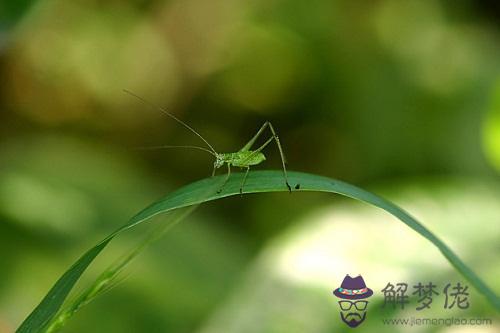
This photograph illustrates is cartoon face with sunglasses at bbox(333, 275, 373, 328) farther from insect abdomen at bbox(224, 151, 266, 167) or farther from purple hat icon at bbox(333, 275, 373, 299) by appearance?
insect abdomen at bbox(224, 151, 266, 167)

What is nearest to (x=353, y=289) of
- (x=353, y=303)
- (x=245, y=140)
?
(x=353, y=303)

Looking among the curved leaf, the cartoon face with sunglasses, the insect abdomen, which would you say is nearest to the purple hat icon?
the cartoon face with sunglasses

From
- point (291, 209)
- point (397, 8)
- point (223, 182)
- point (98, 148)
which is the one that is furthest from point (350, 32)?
point (223, 182)

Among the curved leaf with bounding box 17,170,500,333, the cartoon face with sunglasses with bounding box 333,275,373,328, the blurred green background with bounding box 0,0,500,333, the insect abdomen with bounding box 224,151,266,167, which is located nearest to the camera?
the curved leaf with bounding box 17,170,500,333

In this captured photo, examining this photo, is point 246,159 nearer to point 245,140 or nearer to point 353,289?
point 353,289

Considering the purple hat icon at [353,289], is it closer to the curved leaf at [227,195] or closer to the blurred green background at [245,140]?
the blurred green background at [245,140]

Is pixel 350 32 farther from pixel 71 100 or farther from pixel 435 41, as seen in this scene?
pixel 71 100

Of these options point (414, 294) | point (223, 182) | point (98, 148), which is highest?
point (98, 148)
